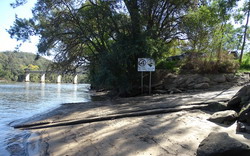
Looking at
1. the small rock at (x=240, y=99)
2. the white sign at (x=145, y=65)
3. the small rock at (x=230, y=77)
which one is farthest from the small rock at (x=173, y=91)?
the small rock at (x=240, y=99)

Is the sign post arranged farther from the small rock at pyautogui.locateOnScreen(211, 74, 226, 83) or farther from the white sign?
the small rock at pyautogui.locateOnScreen(211, 74, 226, 83)

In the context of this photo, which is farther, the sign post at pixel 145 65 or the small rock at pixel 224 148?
the sign post at pixel 145 65

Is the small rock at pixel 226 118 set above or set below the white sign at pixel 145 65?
A: below

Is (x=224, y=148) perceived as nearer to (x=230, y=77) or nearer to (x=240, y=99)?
(x=240, y=99)

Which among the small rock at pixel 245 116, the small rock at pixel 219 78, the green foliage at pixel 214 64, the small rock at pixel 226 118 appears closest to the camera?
the small rock at pixel 245 116

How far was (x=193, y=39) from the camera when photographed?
16.7 metres

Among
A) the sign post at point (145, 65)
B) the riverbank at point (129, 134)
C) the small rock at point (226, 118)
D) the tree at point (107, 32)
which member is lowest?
the riverbank at point (129, 134)

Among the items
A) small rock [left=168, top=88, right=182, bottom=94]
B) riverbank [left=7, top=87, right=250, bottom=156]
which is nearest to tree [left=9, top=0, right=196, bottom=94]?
small rock [left=168, top=88, right=182, bottom=94]

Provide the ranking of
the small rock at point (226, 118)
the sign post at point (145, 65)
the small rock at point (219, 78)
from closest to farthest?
the small rock at point (226, 118)
the sign post at point (145, 65)
the small rock at point (219, 78)

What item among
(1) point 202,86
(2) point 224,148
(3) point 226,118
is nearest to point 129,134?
(2) point 224,148

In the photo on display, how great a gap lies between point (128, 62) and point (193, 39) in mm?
5563

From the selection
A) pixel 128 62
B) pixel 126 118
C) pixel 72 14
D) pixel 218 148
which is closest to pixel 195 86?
pixel 128 62

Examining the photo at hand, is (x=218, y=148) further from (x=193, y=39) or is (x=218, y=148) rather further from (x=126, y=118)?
(x=193, y=39)

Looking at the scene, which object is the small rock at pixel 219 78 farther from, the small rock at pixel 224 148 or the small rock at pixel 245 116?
the small rock at pixel 224 148
